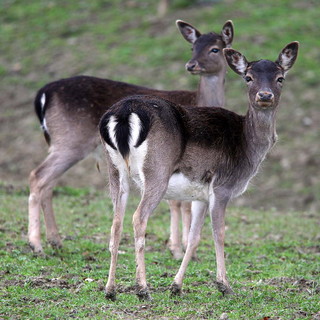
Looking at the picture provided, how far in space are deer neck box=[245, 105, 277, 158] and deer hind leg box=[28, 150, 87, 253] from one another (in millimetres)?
2388

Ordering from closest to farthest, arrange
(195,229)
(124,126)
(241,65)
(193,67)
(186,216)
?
(124,126) < (195,229) < (241,65) < (186,216) < (193,67)

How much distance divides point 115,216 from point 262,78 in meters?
1.99

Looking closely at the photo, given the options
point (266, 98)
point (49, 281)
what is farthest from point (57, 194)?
point (266, 98)

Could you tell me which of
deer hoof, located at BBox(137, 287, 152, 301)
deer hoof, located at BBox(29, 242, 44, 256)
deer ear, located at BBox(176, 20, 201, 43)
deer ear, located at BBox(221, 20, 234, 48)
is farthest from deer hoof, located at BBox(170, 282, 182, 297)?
deer ear, located at BBox(176, 20, 201, 43)

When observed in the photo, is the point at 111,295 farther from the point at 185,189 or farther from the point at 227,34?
the point at 227,34

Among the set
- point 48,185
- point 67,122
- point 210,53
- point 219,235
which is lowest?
point 48,185

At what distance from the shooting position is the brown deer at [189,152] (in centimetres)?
629

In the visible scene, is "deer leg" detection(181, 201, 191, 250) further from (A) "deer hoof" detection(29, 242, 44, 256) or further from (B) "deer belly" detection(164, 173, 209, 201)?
(B) "deer belly" detection(164, 173, 209, 201)

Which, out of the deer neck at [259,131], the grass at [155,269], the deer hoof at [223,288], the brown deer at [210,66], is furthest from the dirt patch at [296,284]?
the brown deer at [210,66]

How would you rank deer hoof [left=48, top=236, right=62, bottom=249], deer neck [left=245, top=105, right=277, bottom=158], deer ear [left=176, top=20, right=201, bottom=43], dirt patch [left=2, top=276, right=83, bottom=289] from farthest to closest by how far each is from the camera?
1. deer ear [left=176, top=20, right=201, bottom=43]
2. deer hoof [left=48, top=236, right=62, bottom=249]
3. deer neck [left=245, top=105, right=277, bottom=158]
4. dirt patch [left=2, top=276, right=83, bottom=289]

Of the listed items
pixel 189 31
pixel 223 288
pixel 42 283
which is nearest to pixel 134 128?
pixel 223 288

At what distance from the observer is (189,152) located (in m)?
6.73

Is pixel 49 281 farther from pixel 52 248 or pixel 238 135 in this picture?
pixel 238 135

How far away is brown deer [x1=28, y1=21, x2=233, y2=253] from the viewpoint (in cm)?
867
